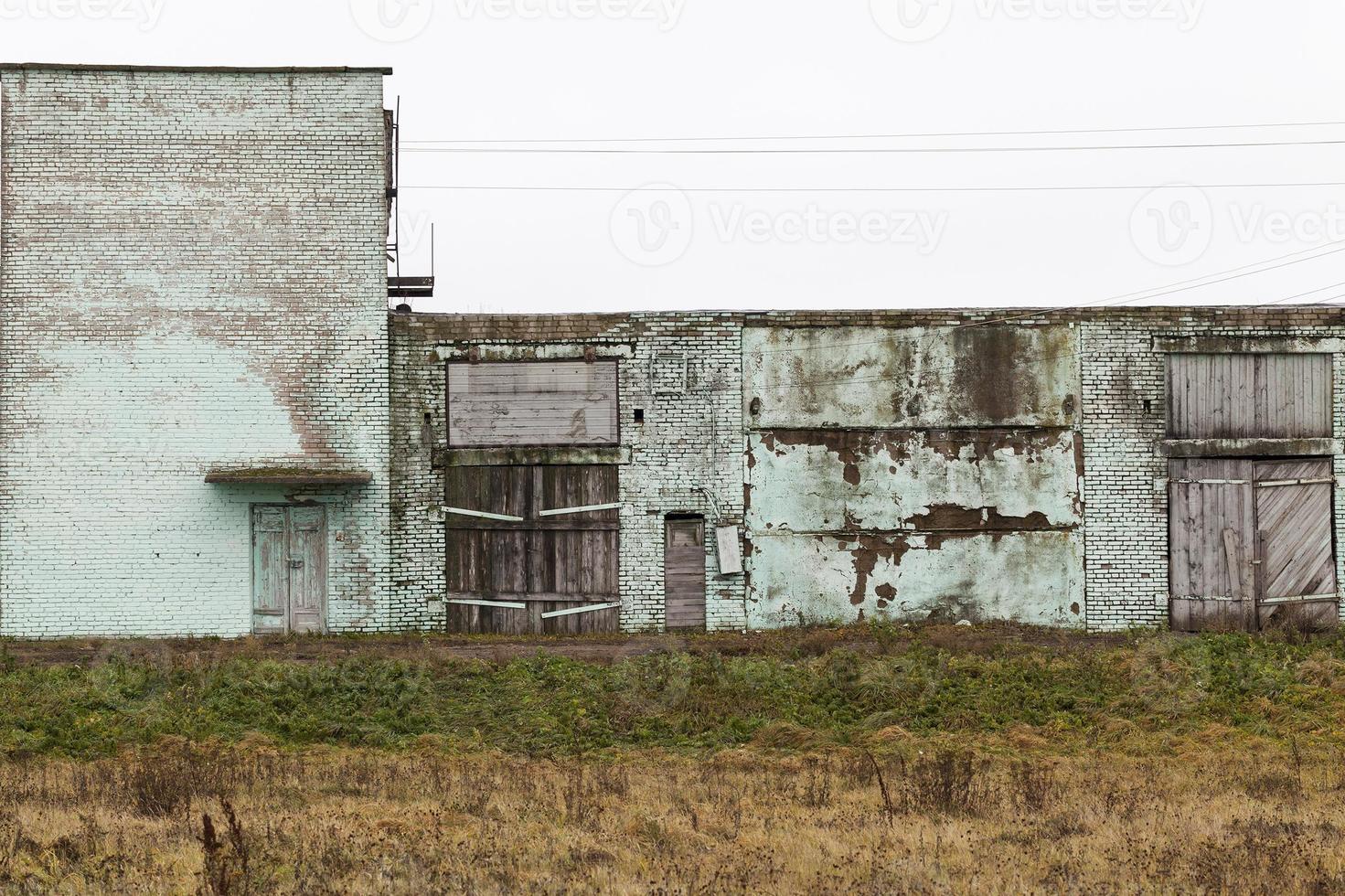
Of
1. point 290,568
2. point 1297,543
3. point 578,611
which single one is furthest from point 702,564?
point 1297,543

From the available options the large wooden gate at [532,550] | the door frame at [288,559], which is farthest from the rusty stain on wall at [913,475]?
the door frame at [288,559]

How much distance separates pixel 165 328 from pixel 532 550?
226 inches

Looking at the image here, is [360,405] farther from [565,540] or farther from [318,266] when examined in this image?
[565,540]

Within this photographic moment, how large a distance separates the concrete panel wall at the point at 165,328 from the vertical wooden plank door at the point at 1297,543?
12.3 m

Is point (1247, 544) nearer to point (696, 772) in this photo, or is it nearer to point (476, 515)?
point (476, 515)

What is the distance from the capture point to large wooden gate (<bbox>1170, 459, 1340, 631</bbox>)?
18.6 m

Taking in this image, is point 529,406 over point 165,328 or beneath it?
beneath

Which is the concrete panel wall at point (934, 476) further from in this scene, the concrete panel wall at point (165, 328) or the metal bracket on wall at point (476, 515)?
the concrete panel wall at point (165, 328)

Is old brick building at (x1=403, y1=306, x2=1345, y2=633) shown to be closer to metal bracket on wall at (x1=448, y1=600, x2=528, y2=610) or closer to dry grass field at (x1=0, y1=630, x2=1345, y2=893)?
metal bracket on wall at (x1=448, y1=600, x2=528, y2=610)

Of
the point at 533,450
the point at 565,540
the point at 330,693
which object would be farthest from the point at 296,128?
the point at 330,693

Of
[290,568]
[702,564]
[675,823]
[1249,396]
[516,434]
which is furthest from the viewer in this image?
[1249,396]

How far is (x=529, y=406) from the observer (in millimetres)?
18531

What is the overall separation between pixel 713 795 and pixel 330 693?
534 centimetres

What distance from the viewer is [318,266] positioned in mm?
18047
